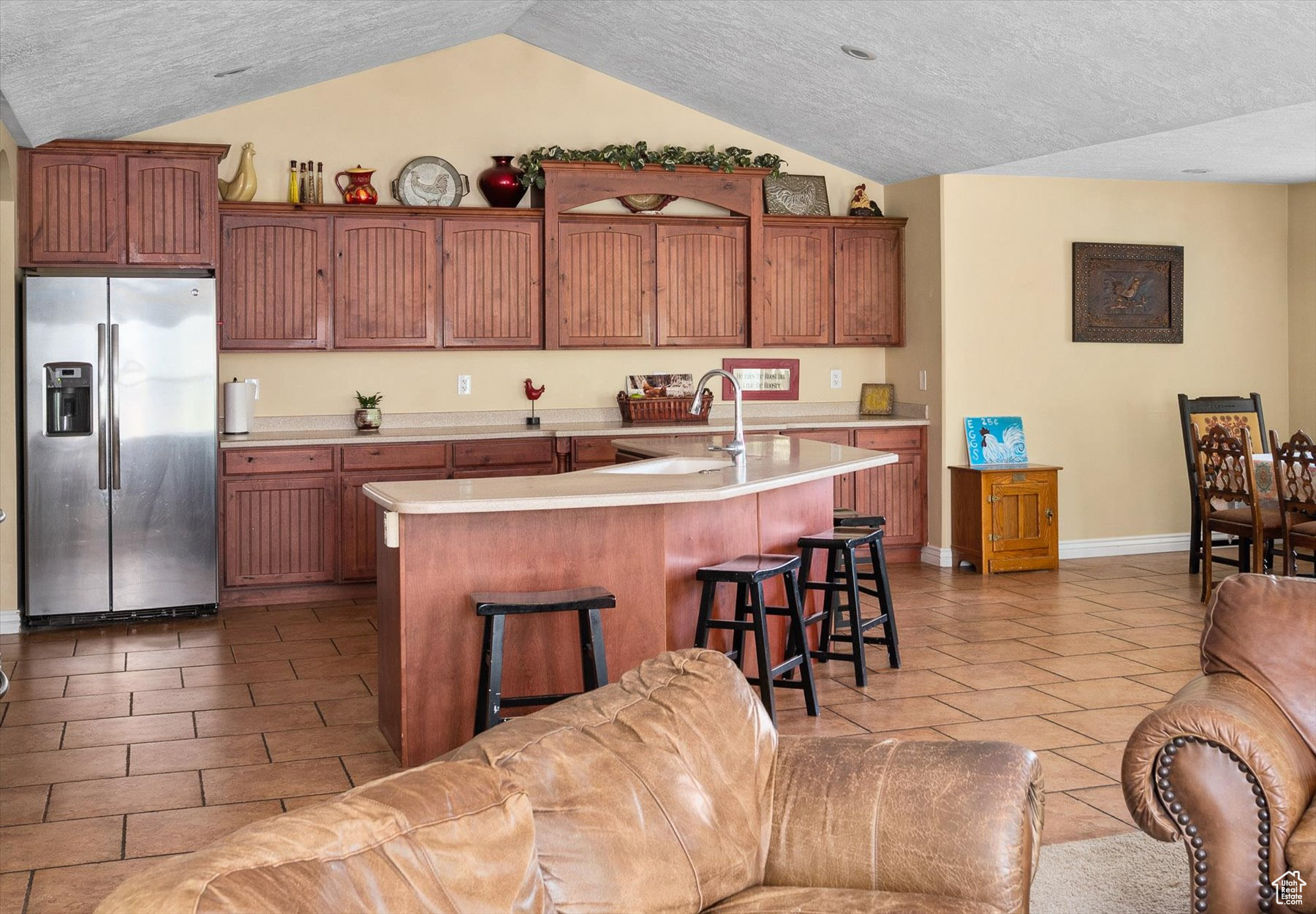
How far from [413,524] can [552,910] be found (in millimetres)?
2182

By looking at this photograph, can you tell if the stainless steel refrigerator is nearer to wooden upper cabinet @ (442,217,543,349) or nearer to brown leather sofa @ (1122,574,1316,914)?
wooden upper cabinet @ (442,217,543,349)

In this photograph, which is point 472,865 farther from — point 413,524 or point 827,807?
point 413,524

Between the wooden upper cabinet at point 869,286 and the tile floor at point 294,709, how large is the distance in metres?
1.97

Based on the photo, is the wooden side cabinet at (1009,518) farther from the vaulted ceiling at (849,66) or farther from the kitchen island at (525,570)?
the kitchen island at (525,570)

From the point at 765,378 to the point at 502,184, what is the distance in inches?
85.3

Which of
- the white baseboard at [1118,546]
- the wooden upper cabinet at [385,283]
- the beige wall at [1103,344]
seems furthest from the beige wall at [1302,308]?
the wooden upper cabinet at [385,283]

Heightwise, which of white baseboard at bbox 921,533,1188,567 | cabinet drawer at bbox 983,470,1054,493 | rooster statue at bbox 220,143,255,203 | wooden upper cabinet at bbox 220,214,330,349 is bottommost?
white baseboard at bbox 921,533,1188,567

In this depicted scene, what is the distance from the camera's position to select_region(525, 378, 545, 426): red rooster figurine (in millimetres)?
7254

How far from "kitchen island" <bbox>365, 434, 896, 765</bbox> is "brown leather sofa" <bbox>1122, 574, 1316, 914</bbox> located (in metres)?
1.77

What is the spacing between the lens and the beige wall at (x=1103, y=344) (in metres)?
7.60

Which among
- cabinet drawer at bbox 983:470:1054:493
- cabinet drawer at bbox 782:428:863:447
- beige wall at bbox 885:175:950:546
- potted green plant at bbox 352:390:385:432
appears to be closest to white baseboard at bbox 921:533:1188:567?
beige wall at bbox 885:175:950:546

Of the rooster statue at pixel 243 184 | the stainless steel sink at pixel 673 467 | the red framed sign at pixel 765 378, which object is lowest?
the stainless steel sink at pixel 673 467

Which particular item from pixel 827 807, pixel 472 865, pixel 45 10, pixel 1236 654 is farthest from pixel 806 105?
pixel 472 865

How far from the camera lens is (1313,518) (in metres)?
5.93
